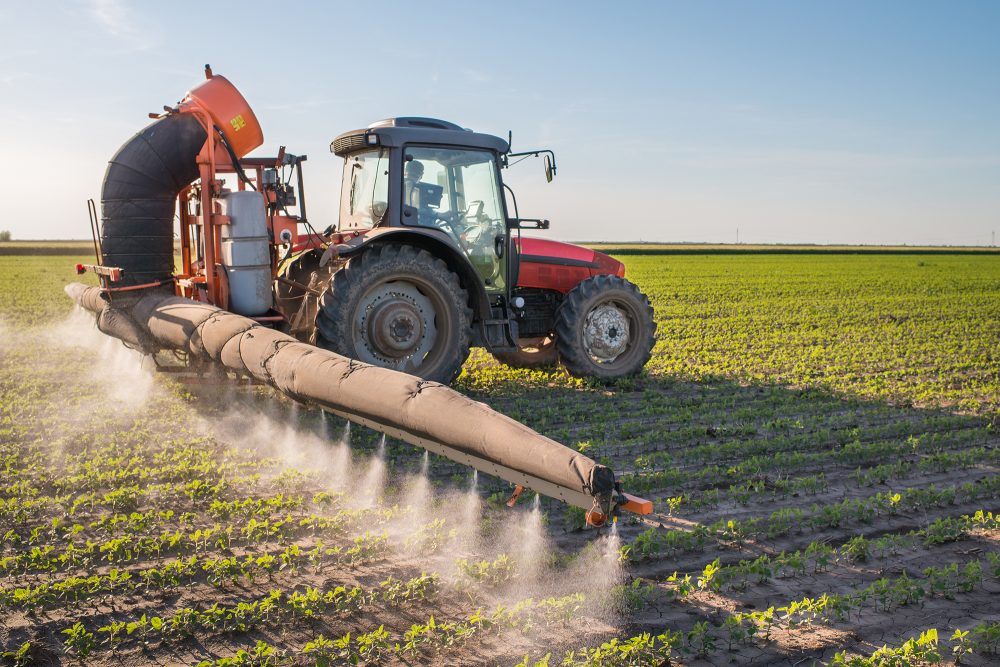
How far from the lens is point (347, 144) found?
329 inches

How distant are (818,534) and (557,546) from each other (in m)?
1.51

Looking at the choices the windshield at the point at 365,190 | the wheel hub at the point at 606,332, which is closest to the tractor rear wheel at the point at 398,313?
the windshield at the point at 365,190

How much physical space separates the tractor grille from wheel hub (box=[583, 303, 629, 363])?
310 centimetres

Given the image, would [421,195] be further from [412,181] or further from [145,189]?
[145,189]

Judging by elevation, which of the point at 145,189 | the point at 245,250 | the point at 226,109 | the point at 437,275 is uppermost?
the point at 226,109

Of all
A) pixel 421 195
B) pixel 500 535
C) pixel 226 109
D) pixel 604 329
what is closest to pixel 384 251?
pixel 421 195

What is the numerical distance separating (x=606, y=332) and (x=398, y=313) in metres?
2.84

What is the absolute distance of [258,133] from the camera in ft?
27.2

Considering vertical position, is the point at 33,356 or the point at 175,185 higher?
the point at 175,185

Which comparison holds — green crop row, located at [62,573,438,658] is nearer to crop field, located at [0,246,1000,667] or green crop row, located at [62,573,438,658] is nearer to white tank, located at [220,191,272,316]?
crop field, located at [0,246,1000,667]

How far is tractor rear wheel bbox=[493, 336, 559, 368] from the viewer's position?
10.1m

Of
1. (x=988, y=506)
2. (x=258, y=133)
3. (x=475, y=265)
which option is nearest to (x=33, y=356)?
(x=258, y=133)

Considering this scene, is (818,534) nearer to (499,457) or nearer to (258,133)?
(499,457)

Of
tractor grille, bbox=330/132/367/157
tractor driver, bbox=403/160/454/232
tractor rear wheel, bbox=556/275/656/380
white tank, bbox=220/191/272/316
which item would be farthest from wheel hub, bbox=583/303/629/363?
white tank, bbox=220/191/272/316
